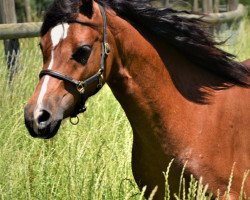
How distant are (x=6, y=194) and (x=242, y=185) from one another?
4.96ft

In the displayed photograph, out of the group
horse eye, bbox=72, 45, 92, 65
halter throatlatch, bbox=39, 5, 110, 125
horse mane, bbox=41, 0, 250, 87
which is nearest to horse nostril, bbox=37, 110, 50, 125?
halter throatlatch, bbox=39, 5, 110, 125

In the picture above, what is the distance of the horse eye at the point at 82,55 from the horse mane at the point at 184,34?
0.39 meters

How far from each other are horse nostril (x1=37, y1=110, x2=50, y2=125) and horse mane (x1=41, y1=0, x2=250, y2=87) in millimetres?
767

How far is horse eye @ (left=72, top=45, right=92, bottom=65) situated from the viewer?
10.8 ft

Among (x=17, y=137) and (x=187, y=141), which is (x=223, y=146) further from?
(x=17, y=137)

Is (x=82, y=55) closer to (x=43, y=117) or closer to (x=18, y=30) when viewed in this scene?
(x=43, y=117)

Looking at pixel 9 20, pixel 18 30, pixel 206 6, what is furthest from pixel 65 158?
pixel 206 6

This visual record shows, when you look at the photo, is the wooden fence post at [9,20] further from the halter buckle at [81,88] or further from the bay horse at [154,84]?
the halter buckle at [81,88]

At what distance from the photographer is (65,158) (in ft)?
15.5

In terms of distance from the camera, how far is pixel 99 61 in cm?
337

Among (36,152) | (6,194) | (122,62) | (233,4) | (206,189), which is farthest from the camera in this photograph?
(233,4)

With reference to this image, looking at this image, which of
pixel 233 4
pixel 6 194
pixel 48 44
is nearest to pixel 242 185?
pixel 48 44

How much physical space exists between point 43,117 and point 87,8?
64cm

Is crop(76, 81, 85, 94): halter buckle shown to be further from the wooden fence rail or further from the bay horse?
the wooden fence rail
